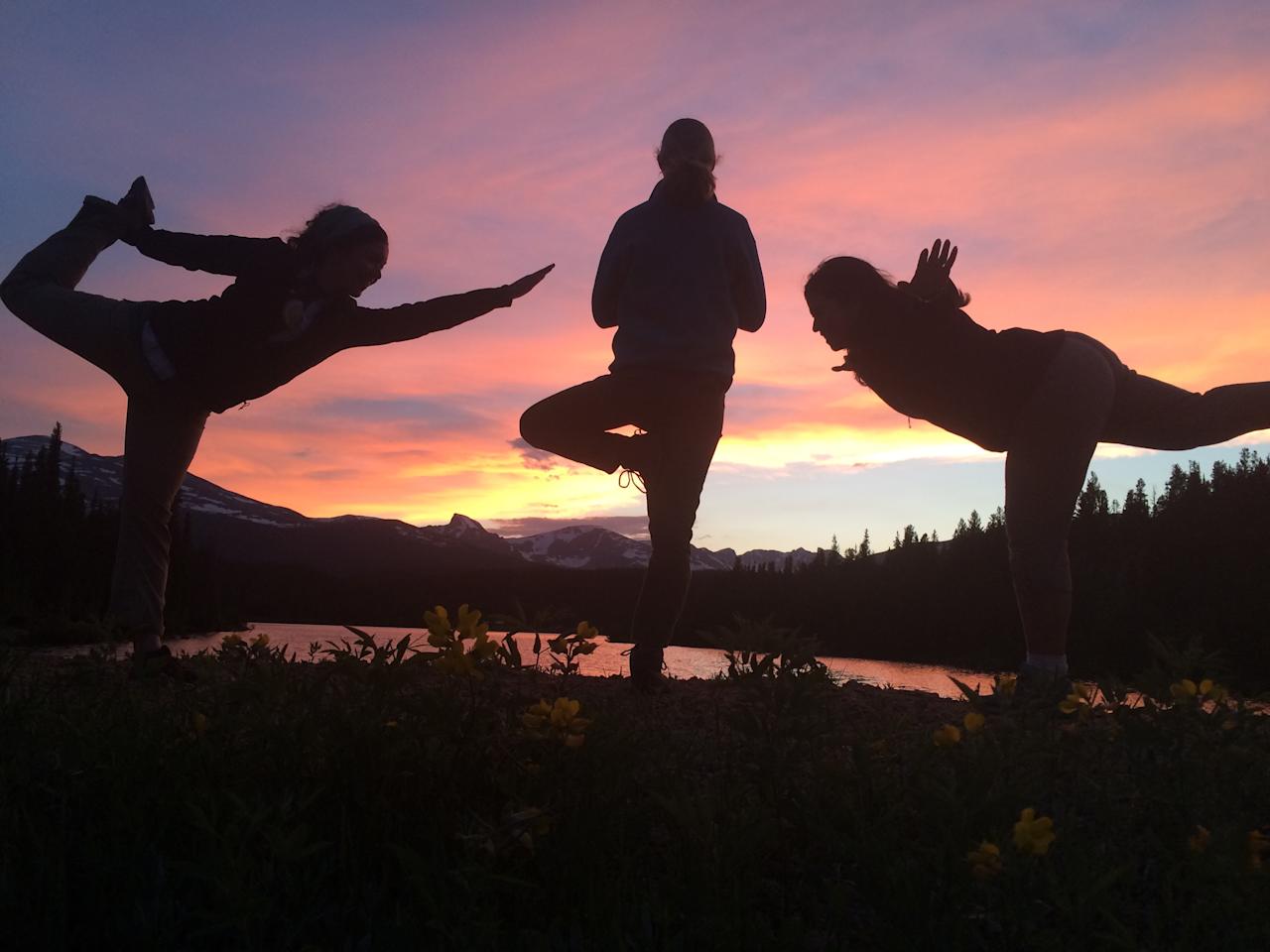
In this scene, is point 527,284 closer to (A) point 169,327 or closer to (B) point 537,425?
(B) point 537,425

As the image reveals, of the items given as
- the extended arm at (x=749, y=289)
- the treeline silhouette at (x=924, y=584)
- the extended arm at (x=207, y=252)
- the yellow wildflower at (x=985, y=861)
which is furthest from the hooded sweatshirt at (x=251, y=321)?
the treeline silhouette at (x=924, y=584)

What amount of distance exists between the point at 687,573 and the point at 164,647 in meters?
3.00

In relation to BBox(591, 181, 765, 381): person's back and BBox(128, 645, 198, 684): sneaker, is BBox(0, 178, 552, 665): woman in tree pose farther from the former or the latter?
BBox(591, 181, 765, 381): person's back

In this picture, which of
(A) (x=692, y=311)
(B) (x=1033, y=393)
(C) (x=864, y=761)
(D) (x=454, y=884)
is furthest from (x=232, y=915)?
(B) (x=1033, y=393)

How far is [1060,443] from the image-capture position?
201 inches

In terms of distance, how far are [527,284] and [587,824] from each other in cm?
369

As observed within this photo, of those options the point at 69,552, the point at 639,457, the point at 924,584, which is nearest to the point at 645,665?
the point at 639,457

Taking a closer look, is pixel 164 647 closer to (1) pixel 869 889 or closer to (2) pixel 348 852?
(2) pixel 348 852

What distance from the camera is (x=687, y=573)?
5.41 meters

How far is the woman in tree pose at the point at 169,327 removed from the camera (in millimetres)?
4984

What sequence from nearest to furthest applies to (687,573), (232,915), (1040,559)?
(232,915), (1040,559), (687,573)

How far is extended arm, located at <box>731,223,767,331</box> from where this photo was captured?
17.8 feet

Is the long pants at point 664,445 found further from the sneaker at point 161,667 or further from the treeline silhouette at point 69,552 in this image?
the treeline silhouette at point 69,552

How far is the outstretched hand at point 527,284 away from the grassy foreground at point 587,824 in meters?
2.69
